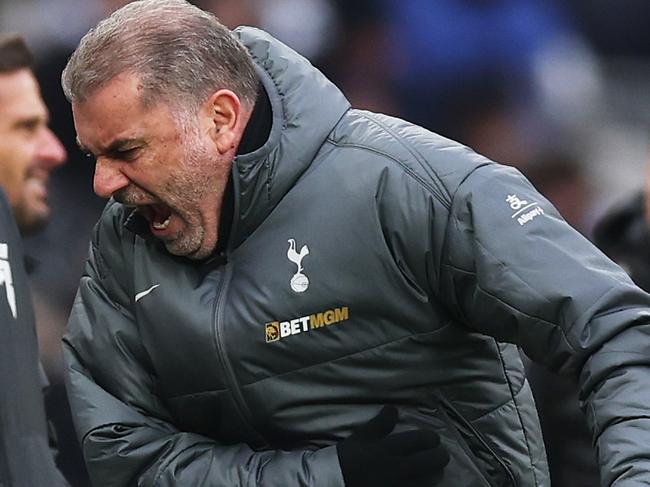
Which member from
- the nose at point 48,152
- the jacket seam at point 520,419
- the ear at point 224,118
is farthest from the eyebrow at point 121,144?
the nose at point 48,152

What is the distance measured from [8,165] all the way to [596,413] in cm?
270

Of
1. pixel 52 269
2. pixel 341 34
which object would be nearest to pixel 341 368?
pixel 52 269

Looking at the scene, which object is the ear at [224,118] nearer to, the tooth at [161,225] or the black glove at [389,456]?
the tooth at [161,225]

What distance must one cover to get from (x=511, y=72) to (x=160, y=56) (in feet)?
12.1

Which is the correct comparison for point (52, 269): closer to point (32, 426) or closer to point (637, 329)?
point (32, 426)

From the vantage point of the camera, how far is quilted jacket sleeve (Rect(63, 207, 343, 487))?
3.09m

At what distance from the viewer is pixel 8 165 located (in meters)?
4.95

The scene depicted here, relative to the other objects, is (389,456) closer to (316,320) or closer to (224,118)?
(316,320)

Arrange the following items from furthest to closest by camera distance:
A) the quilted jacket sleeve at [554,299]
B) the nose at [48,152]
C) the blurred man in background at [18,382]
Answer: the nose at [48,152] < the blurred man in background at [18,382] < the quilted jacket sleeve at [554,299]

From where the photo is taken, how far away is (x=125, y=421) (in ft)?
10.4

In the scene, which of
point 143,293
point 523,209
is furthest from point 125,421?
point 523,209

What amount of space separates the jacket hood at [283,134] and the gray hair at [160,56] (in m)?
0.11

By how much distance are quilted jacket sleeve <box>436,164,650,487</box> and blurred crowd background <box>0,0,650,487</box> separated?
3.36m

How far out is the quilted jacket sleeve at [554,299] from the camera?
9.08 feet
